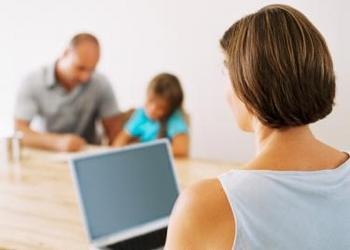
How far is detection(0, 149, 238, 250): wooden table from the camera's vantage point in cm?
151

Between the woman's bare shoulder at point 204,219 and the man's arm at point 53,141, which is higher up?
the woman's bare shoulder at point 204,219

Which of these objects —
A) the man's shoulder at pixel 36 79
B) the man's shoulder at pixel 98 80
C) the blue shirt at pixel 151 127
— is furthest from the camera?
the man's shoulder at pixel 98 80

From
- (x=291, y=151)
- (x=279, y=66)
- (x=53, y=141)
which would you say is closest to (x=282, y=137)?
(x=291, y=151)

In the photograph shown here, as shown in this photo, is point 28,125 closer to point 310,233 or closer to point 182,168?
point 182,168

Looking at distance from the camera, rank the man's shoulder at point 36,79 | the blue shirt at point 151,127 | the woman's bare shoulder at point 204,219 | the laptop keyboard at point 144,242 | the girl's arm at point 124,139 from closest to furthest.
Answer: the woman's bare shoulder at point 204,219 < the laptop keyboard at point 144,242 < the blue shirt at point 151,127 < the girl's arm at point 124,139 < the man's shoulder at point 36,79

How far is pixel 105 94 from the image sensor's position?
10.7 feet

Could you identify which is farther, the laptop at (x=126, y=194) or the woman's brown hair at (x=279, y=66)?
the laptop at (x=126, y=194)

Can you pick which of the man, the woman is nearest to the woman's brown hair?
the woman

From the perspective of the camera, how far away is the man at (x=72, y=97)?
3.03 metres

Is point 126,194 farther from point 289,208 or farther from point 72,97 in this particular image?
point 72,97

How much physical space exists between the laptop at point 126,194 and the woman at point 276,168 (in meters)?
0.65

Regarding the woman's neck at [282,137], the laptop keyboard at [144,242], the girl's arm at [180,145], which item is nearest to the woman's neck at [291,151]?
the woman's neck at [282,137]

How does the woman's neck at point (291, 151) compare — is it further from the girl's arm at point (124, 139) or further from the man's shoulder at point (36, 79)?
the man's shoulder at point (36, 79)

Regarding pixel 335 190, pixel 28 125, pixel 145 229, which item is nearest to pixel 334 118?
pixel 28 125
